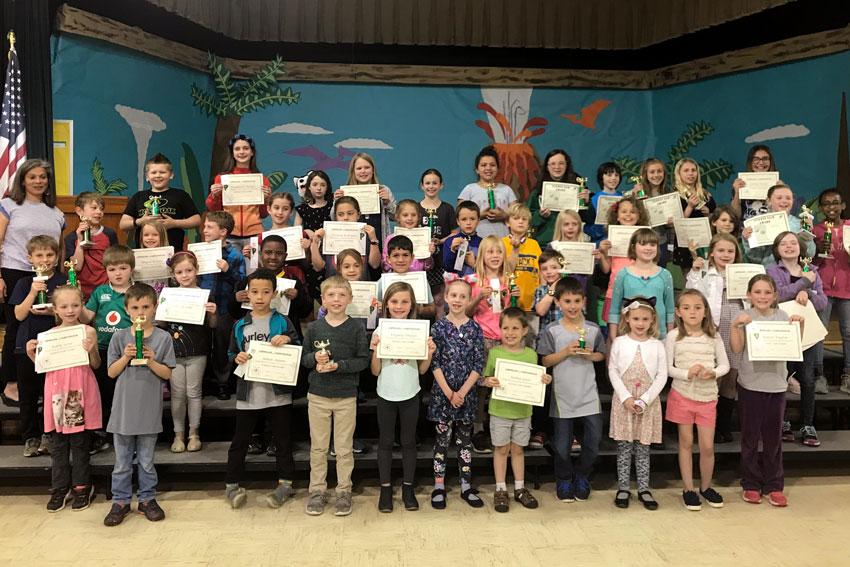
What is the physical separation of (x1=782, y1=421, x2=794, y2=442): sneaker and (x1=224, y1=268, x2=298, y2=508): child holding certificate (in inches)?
155

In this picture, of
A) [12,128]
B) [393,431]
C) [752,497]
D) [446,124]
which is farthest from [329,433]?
[446,124]

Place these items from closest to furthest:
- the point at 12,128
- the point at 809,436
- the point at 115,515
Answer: the point at 115,515, the point at 809,436, the point at 12,128

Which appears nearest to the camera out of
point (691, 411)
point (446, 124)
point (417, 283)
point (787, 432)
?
point (691, 411)

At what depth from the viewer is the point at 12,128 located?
6762 millimetres

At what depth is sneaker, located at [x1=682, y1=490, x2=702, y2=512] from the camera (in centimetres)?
436

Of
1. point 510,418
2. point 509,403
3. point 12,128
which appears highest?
point 12,128

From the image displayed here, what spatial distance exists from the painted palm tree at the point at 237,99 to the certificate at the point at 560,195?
17.5 feet

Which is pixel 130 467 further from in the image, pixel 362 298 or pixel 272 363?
pixel 362 298

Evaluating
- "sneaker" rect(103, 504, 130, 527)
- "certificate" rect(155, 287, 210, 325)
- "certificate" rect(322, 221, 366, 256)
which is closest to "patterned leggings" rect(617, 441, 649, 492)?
"certificate" rect(322, 221, 366, 256)

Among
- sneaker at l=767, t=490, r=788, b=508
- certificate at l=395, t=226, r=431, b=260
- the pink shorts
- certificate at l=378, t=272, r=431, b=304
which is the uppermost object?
certificate at l=395, t=226, r=431, b=260

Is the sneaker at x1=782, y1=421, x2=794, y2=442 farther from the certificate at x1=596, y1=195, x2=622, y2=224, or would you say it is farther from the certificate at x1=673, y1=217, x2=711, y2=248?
the certificate at x1=596, y1=195, x2=622, y2=224

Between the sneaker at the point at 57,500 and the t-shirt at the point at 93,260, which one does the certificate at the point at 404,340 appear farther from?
Result: the t-shirt at the point at 93,260

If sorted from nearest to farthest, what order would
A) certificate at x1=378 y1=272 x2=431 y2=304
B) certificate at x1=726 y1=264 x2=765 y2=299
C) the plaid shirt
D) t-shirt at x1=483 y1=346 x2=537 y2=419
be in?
t-shirt at x1=483 y1=346 x2=537 y2=419 < certificate at x1=378 y1=272 x2=431 y2=304 < certificate at x1=726 y1=264 x2=765 y2=299 < the plaid shirt

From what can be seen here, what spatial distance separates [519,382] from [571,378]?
0.44 meters
